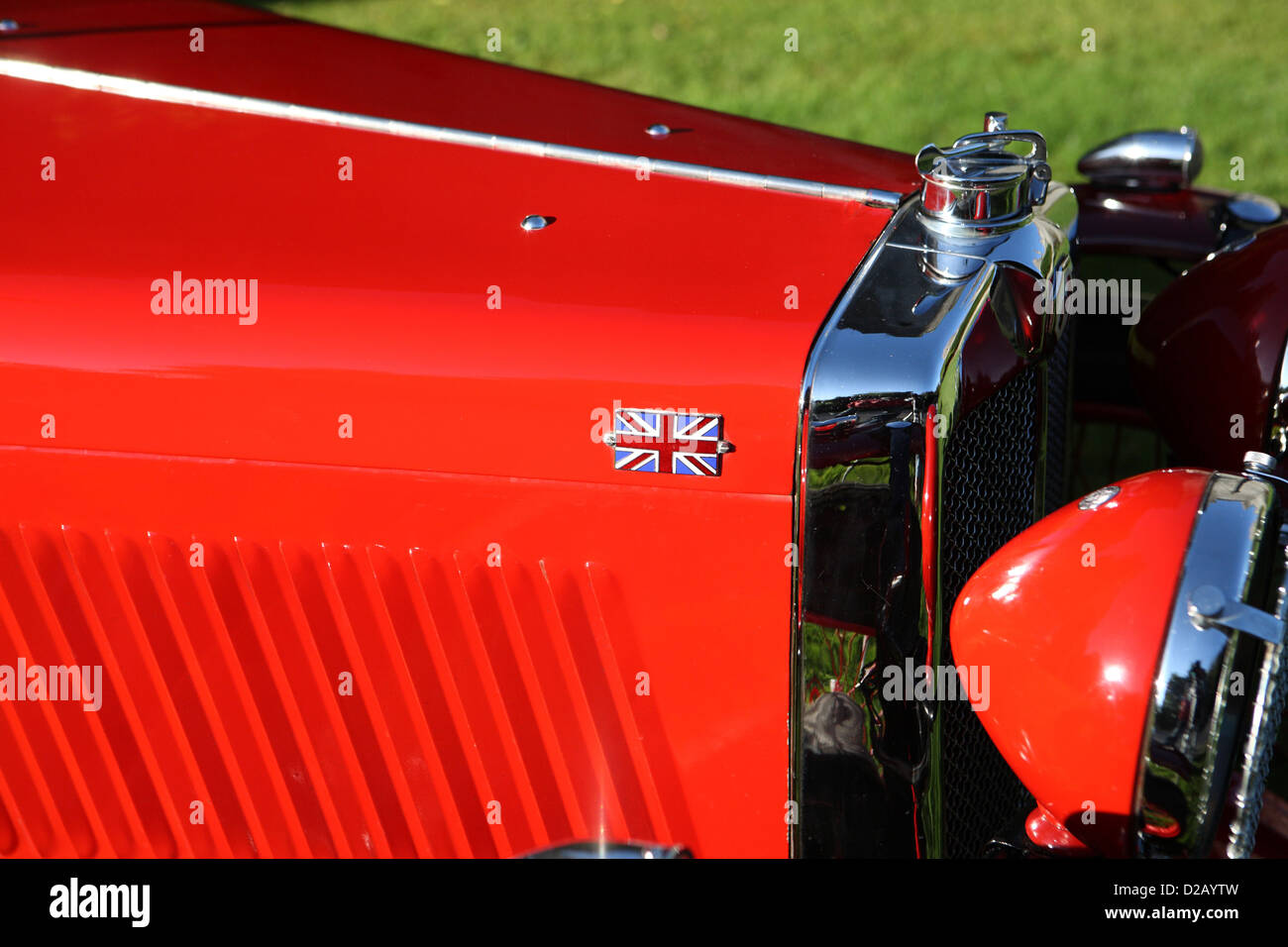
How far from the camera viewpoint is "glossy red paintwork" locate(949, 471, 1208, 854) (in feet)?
4.72

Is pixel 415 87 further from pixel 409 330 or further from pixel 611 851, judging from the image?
pixel 611 851

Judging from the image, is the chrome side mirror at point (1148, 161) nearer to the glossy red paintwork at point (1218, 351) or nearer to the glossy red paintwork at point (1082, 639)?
the glossy red paintwork at point (1218, 351)

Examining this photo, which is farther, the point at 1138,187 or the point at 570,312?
the point at 1138,187

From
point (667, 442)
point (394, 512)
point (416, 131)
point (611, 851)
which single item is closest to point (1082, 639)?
point (667, 442)

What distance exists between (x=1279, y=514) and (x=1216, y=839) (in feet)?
1.18

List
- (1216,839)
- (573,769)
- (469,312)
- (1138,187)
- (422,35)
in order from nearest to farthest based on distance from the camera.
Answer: (1216,839)
(469,312)
(573,769)
(1138,187)
(422,35)

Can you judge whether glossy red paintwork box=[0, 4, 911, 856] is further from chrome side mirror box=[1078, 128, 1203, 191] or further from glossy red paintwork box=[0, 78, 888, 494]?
chrome side mirror box=[1078, 128, 1203, 191]

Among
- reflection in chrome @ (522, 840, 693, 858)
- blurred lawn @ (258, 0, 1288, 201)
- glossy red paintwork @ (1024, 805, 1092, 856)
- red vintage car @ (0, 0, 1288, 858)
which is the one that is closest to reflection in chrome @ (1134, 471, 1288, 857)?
red vintage car @ (0, 0, 1288, 858)

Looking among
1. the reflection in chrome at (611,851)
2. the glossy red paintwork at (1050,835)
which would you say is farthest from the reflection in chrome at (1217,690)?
the reflection in chrome at (611,851)

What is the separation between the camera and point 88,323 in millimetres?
1654

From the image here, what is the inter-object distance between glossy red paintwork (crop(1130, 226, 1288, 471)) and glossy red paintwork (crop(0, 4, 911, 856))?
0.61 m

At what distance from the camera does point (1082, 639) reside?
146 centimetres
